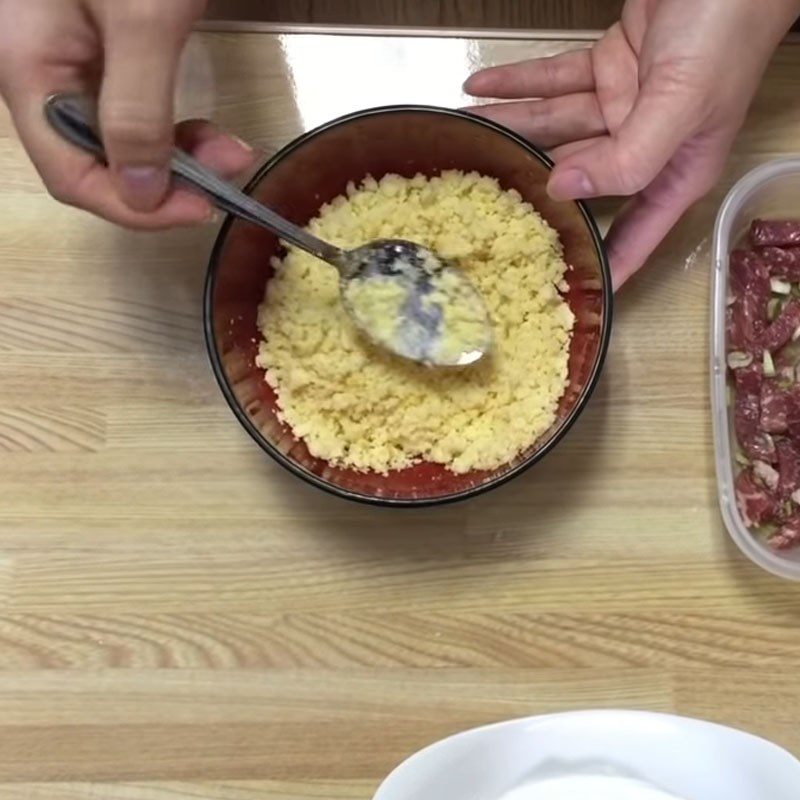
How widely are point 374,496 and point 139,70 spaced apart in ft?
1.28

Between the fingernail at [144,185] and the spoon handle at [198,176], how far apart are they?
0.02 meters

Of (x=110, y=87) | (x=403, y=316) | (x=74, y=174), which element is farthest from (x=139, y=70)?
(x=403, y=316)

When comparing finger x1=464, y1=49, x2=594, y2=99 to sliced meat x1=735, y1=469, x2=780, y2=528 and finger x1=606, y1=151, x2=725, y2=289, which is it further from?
sliced meat x1=735, y1=469, x2=780, y2=528

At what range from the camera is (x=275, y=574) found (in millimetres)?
969

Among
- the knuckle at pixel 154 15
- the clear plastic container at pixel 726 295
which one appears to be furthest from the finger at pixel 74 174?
the clear plastic container at pixel 726 295

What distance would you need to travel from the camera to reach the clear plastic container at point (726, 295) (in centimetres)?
94

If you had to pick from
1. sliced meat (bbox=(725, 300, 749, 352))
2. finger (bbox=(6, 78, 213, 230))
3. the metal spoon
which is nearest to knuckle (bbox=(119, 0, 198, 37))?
finger (bbox=(6, 78, 213, 230))

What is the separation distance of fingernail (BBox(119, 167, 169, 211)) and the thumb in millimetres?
334

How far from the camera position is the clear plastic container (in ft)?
3.10

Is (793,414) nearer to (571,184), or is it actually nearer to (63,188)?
(571,184)

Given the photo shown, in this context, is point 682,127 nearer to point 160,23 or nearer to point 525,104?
point 525,104

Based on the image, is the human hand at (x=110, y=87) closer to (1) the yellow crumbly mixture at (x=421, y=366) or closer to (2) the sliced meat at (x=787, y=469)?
(1) the yellow crumbly mixture at (x=421, y=366)

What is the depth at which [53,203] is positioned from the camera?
1.00 m

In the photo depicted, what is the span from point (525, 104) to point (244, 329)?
0.35 m
